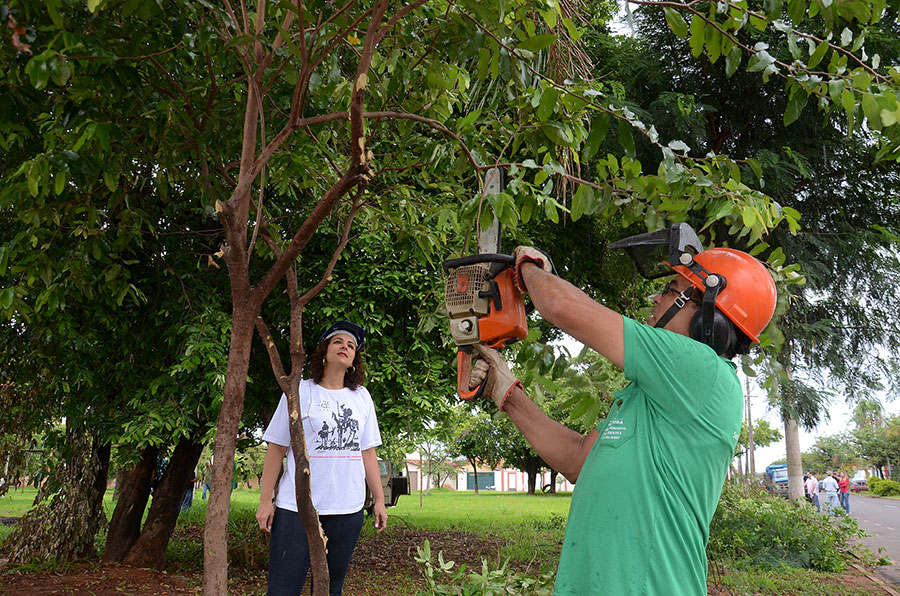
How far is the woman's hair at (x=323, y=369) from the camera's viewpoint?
3691 mm

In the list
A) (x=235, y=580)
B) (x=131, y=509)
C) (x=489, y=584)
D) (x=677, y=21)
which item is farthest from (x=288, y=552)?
(x=131, y=509)

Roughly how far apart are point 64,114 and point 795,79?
2.47m

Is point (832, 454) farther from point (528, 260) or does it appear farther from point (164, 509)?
point (528, 260)

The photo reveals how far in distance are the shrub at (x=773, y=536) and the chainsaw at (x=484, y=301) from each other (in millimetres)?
6068

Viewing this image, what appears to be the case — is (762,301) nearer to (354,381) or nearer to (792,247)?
(354,381)

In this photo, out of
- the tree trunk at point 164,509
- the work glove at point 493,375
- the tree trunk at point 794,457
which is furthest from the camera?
the tree trunk at point 794,457

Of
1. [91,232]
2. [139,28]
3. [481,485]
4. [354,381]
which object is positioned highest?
[139,28]

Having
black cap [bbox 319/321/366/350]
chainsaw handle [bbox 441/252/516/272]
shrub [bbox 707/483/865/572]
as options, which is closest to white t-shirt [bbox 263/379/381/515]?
black cap [bbox 319/321/366/350]

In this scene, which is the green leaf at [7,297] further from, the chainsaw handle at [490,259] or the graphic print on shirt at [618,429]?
the graphic print on shirt at [618,429]

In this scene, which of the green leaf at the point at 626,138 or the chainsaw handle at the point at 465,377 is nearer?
the green leaf at the point at 626,138

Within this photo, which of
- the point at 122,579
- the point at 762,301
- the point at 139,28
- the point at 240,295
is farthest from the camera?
the point at 122,579

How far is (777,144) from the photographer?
694cm

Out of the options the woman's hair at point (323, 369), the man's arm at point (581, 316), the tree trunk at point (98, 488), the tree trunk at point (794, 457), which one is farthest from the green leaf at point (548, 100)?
the tree trunk at point (794, 457)

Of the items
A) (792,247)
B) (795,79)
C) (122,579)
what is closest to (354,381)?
(795,79)
